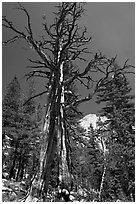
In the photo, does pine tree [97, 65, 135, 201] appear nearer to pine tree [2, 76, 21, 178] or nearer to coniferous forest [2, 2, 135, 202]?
coniferous forest [2, 2, 135, 202]

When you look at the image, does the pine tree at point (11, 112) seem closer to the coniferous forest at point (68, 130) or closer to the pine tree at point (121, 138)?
the coniferous forest at point (68, 130)

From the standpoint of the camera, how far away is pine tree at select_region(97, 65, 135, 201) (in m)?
15.3

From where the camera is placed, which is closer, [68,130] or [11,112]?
[68,130]

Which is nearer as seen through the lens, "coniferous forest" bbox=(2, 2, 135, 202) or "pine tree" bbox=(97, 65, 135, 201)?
"coniferous forest" bbox=(2, 2, 135, 202)

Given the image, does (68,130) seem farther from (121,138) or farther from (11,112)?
(11,112)

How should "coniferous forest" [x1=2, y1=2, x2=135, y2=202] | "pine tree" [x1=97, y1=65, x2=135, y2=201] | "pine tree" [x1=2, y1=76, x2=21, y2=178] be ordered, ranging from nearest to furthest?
1. "coniferous forest" [x1=2, y1=2, x2=135, y2=202]
2. "pine tree" [x1=97, y1=65, x2=135, y2=201]
3. "pine tree" [x1=2, y1=76, x2=21, y2=178]

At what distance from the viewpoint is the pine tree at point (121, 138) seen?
1531cm

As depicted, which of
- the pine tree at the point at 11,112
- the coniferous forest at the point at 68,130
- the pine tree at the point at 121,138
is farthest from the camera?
the pine tree at the point at 11,112

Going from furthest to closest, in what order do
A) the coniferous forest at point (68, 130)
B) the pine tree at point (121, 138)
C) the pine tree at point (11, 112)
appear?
the pine tree at point (11, 112) < the pine tree at point (121, 138) < the coniferous forest at point (68, 130)

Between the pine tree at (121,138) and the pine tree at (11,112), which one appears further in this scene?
the pine tree at (11,112)

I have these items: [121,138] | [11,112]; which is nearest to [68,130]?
[121,138]

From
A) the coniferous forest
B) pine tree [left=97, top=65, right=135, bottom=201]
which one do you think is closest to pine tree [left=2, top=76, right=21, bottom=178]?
the coniferous forest

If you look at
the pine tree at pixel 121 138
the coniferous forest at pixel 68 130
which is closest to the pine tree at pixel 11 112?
the coniferous forest at pixel 68 130

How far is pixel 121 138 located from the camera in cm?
1686
